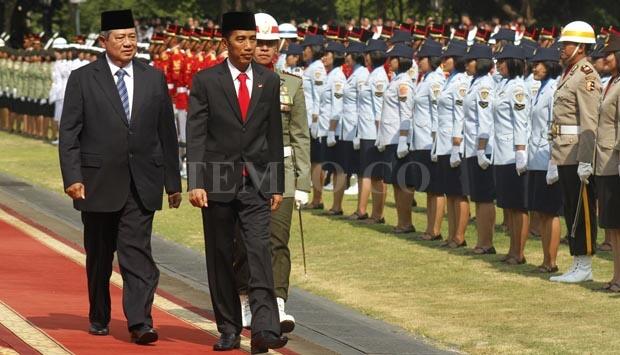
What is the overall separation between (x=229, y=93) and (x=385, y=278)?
196 inches

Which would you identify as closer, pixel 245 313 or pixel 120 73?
pixel 120 73

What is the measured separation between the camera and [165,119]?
11.5 meters

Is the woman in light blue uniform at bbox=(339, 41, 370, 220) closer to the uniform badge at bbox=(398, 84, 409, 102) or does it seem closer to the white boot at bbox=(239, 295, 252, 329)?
the uniform badge at bbox=(398, 84, 409, 102)

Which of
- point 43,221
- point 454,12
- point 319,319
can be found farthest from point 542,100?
point 454,12

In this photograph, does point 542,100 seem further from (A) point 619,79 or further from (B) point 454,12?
(B) point 454,12

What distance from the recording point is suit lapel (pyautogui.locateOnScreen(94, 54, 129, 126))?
37.2 feet

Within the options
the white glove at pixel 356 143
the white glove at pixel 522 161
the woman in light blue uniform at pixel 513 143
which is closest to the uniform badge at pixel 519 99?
the woman in light blue uniform at pixel 513 143

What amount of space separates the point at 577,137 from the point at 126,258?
526 cm

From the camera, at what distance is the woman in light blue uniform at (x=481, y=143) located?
17.0 meters

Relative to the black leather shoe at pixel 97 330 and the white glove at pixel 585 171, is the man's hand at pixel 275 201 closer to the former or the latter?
the black leather shoe at pixel 97 330

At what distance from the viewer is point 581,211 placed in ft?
50.4

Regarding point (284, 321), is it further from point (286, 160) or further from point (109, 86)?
point (109, 86)

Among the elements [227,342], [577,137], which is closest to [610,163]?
[577,137]

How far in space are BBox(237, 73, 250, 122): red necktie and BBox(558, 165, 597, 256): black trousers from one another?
16.0 feet
